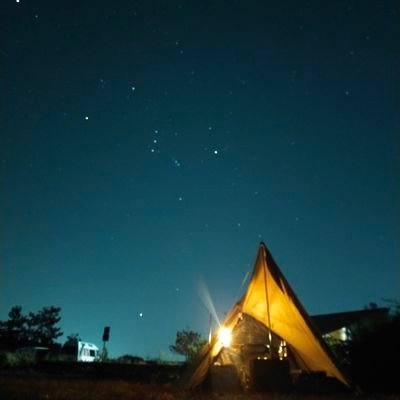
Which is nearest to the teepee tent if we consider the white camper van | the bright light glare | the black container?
the bright light glare

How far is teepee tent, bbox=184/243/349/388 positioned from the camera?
7738 millimetres

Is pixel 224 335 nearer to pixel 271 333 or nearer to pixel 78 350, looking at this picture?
pixel 271 333

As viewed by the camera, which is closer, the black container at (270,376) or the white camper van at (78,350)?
the black container at (270,376)

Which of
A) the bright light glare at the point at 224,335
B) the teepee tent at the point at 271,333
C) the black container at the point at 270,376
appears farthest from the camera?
the bright light glare at the point at 224,335

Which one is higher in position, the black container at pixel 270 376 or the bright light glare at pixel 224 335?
the bright light glare at pixel 224 335

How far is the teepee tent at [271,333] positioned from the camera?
7.74 metres

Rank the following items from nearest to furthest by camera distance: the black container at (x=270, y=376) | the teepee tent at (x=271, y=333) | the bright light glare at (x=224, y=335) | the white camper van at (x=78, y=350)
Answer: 1. the black container at (x=270, y=376)
2. the teepee tent at (x=271, y=333)
3. the bright light glare at (x=224, y=335)
4. the white camper van at (x=78, y=350)

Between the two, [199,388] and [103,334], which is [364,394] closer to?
[199,388]

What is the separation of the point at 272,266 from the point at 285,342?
105 inches

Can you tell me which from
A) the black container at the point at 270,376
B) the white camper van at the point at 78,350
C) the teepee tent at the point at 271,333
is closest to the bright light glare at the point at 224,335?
the teepee tent at the point at 271,333

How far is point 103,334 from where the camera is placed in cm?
1552

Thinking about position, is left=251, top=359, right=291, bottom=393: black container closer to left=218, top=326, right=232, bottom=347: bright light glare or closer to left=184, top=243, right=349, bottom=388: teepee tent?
left=184, top=243, right=349, bottom=388: teepee tent

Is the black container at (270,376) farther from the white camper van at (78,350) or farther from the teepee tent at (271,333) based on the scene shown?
the white camper van at (78,350)

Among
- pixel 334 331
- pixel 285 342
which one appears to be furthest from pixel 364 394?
pixel 334 331
